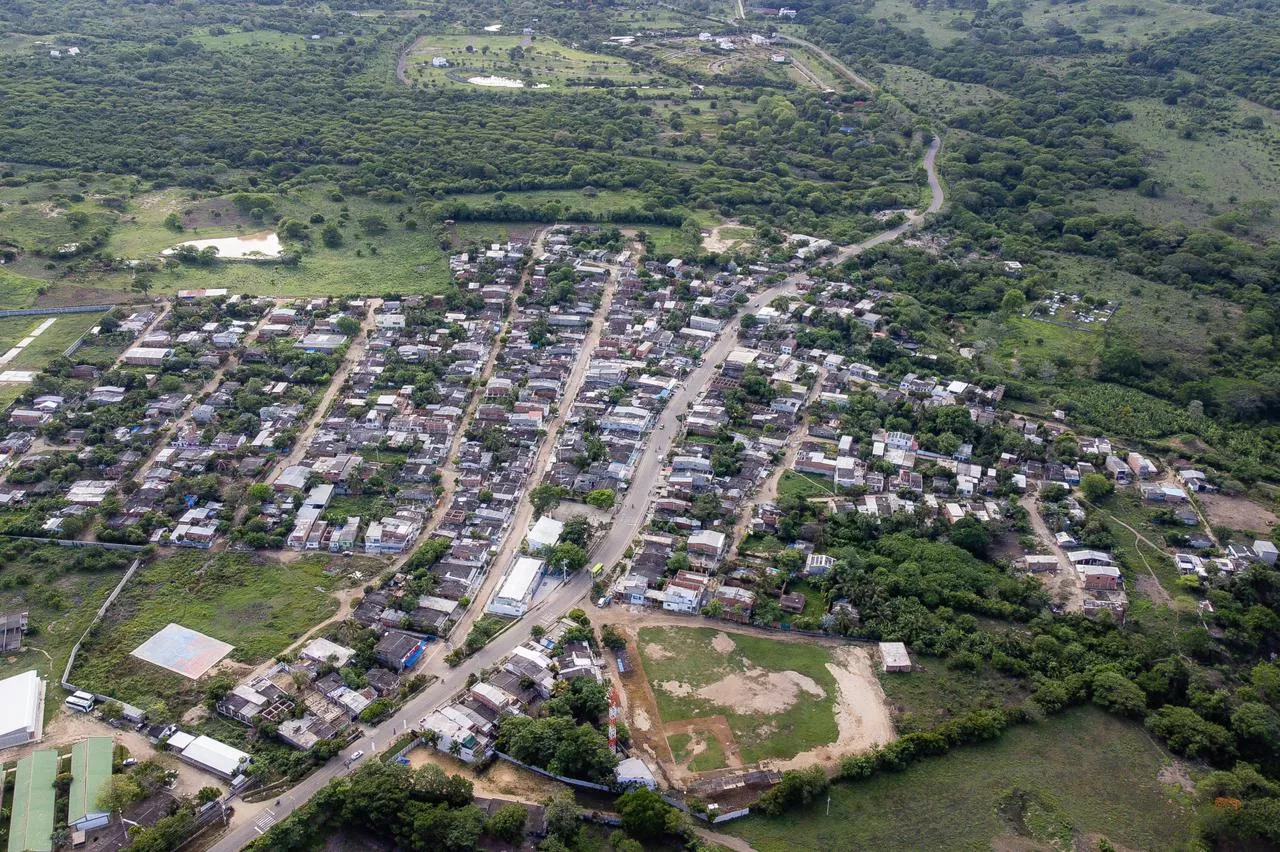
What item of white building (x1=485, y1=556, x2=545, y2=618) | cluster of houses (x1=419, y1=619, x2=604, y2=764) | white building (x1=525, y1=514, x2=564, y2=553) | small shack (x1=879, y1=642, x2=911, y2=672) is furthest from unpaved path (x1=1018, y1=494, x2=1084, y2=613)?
white building (x1=485, y1=556, x2=545, y2=618)

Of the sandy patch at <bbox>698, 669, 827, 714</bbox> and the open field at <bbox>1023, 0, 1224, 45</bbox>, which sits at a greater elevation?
the open field at <bbox>1023, 0, 1224, 45</bbox>

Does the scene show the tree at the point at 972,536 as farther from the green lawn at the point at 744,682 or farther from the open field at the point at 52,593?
the open field at the point at 52,593

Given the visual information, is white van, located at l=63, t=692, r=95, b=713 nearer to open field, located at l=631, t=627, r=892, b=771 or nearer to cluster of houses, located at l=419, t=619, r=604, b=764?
Result: cluster of houses, located at l=419, t=619, r=604, b=764

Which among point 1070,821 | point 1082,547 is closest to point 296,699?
point 1070,821

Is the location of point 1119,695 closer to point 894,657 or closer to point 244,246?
point 894,657

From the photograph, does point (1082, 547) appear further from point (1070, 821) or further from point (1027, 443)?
point (1070, 821)

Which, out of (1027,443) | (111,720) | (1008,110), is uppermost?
(1008,110)
